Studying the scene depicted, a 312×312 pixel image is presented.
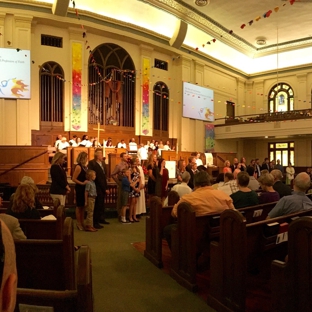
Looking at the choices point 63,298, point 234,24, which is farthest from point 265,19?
point 63,298

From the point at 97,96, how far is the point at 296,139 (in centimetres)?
1009

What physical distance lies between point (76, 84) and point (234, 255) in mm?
10633

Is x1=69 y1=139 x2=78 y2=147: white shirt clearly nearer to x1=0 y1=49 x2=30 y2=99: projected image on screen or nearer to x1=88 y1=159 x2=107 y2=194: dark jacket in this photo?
x1=0 y1=49 x2=30 y2=99: projected image on screen

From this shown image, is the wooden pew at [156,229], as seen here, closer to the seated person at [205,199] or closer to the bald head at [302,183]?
the seated person at [205,199]

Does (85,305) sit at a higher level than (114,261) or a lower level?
higher

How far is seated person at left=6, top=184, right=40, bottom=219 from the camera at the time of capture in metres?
3.07

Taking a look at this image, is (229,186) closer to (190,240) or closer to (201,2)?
(190,240)

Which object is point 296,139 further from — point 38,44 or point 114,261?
point 114,261

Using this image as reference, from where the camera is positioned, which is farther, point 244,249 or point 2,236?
point 244,249

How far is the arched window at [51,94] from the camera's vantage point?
11633 mm

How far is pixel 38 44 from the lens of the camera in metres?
11.4

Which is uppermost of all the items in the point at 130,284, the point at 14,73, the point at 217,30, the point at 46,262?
the point at 217,30

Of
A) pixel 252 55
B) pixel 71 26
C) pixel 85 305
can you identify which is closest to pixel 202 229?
pixel 85 305

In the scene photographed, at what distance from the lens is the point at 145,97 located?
13.7 metres
